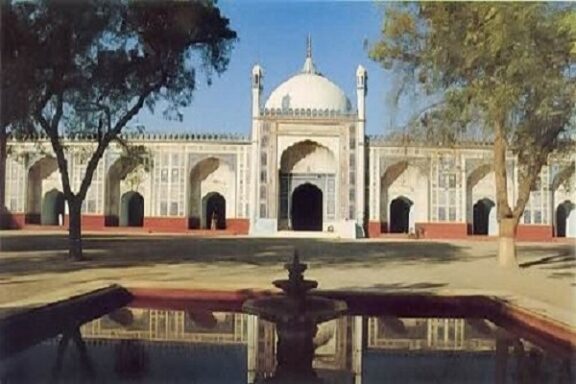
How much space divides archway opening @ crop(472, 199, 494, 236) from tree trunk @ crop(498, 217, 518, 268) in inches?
92.6

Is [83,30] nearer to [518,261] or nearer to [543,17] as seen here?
[543,17]

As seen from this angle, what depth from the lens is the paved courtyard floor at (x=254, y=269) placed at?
12.9 feet

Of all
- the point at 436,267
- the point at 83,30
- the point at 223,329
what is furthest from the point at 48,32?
the point at 436,267

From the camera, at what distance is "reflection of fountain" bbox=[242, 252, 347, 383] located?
3186mm

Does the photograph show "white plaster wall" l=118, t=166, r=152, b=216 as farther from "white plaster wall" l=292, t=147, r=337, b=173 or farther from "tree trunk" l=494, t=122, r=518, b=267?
"white plaster wall" l=292, t=147, r=337, b=173

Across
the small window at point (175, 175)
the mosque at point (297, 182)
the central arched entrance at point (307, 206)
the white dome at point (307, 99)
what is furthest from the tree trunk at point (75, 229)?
the white dome at point (307, 99)

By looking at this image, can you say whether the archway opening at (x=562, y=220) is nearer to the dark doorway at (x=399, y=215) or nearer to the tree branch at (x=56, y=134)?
the dark doorway at (x=399, y=215)

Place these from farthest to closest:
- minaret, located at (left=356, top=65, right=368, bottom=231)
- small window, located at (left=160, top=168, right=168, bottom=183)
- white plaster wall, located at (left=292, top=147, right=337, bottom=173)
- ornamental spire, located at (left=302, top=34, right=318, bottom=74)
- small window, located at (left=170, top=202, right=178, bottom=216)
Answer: white plaster wall, located at (left=292, top=147, right=337, bottom=173), small window, located at (left=160, top=168, right=168, bottom=183), minaret, located at (left=356, top=65, right=368, bottom=231), small window, located at (left=170, top=202, right=178, bottom=216), ornamental spire, located at (left=302, top=34, right=318, bottom=74)

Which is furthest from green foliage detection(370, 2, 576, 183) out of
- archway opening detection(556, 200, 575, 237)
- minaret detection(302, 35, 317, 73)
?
archway opening detection(556, 200, 575, 237)

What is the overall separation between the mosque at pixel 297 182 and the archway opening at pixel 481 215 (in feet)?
0.05

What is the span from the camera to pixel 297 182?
10109 mm

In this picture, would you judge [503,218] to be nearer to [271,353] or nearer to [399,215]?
[271,353]

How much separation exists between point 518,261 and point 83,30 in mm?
3171

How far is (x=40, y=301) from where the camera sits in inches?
136
